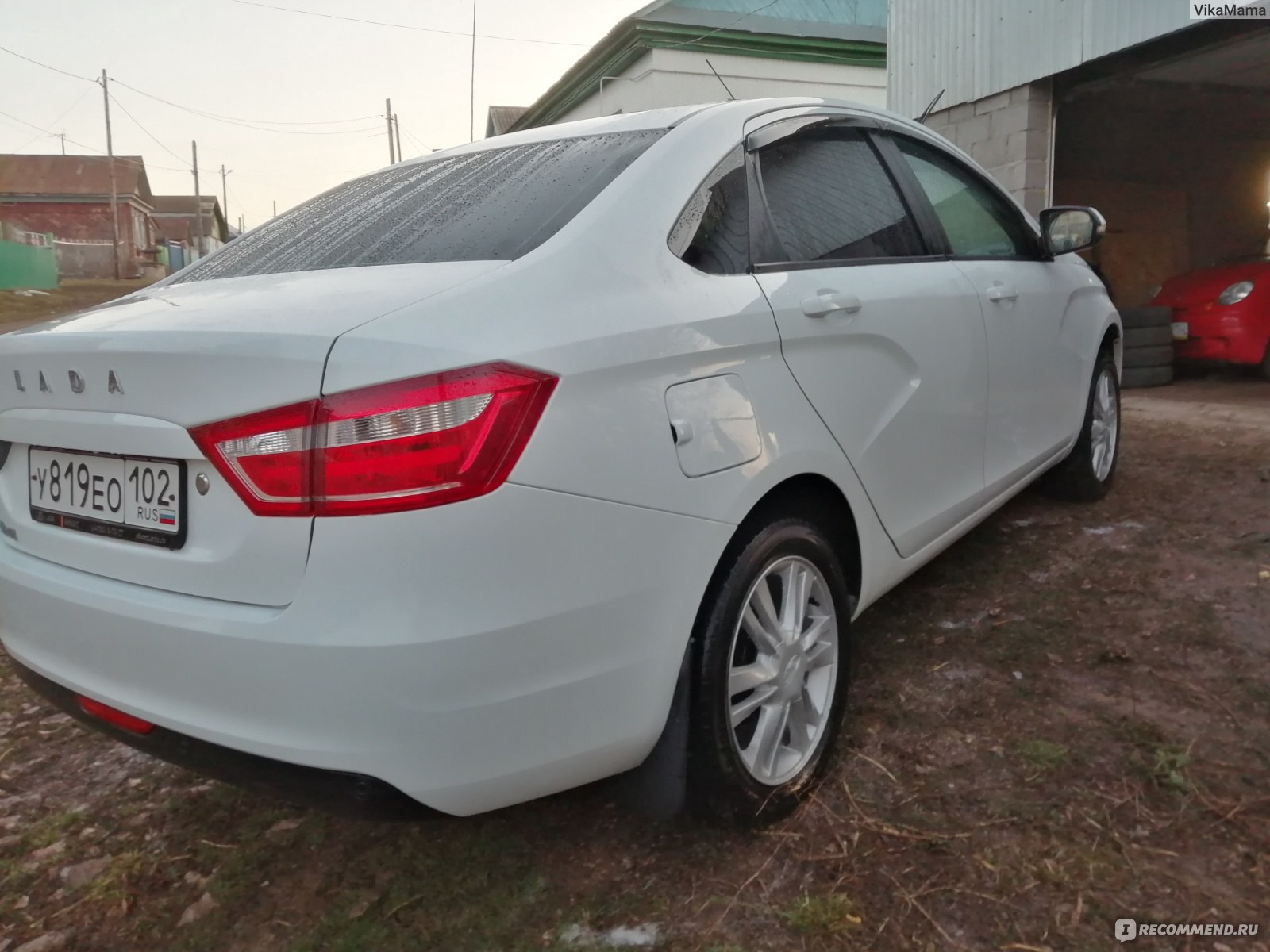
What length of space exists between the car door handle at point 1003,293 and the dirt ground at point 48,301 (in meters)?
21.6

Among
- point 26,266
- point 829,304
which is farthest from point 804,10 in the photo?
point 26,266

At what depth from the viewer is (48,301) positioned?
1168 inches

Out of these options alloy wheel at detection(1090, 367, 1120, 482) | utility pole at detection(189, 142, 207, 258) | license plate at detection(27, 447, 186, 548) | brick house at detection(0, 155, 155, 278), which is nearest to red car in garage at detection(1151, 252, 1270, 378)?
alloy wheel at detection(1090, 367, 1120, 482)

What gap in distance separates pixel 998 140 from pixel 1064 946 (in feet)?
26.7

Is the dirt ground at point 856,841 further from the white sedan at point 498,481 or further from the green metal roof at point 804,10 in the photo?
the green metal roof at point 804,10

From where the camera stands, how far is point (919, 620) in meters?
3.22

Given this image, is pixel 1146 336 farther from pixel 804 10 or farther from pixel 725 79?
pixel 804 10

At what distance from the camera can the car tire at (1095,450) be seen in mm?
4152

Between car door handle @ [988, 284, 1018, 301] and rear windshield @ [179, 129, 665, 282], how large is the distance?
1.37 m

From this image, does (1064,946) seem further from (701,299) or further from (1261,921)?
(701,299)

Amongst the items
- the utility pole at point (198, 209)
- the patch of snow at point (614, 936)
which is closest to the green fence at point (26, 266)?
the utility pole at point (198, 209)

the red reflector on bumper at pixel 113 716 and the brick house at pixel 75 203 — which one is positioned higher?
the brick house at pixel 75 203

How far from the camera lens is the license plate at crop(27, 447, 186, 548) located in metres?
1.67

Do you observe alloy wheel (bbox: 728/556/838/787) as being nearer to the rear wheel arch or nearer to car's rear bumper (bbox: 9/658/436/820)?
the rear wheel arch
